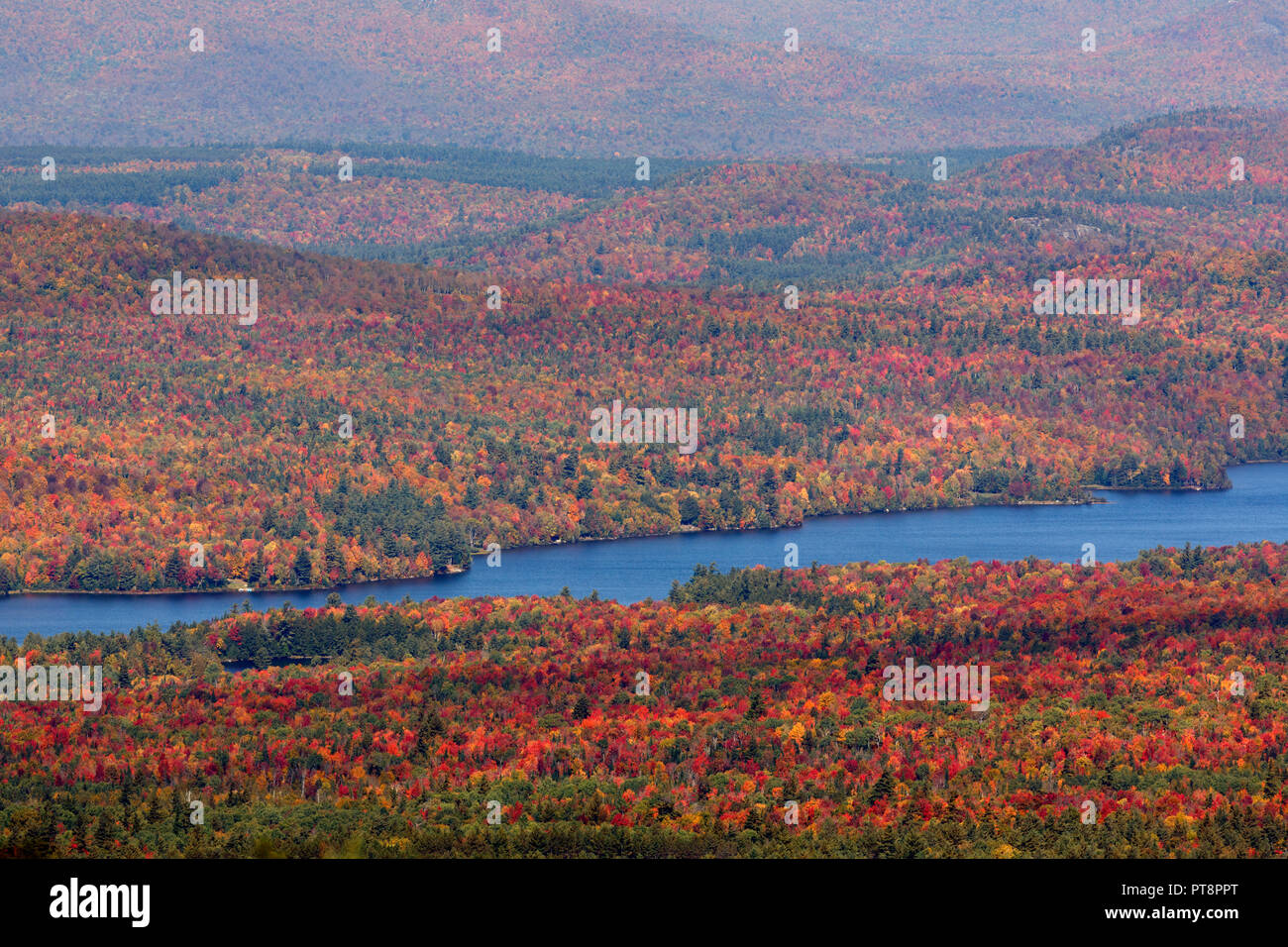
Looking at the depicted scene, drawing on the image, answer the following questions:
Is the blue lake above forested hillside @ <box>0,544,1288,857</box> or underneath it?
above

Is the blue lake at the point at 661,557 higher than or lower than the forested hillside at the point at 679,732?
higher

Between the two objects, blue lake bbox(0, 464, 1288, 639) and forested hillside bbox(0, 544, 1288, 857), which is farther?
blue lake bbox(0, 464, 1288, 639)

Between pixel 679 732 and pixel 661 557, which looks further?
pixel 661 557

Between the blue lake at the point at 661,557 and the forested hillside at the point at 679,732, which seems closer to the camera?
the forested hillside at the point at 679,732

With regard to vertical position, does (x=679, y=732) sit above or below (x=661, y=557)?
below
